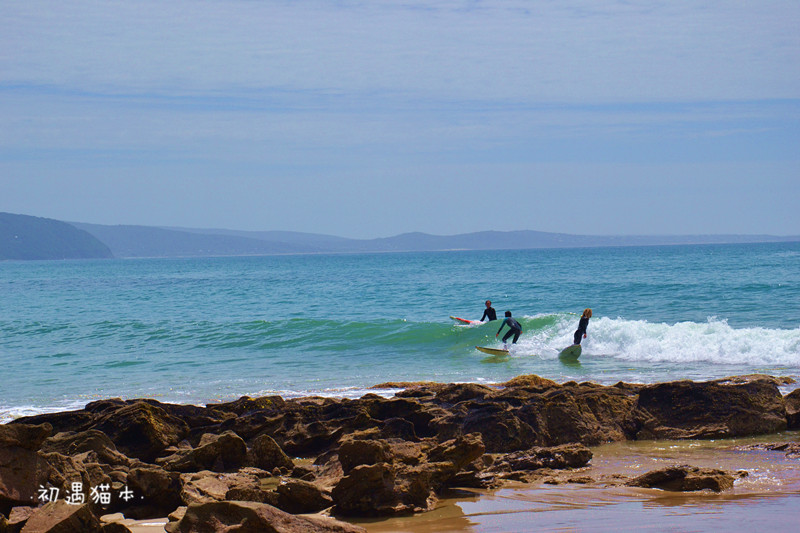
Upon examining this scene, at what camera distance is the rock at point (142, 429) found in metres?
8.75

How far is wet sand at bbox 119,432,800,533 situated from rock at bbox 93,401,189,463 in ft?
7.76

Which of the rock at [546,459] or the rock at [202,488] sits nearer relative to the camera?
the rock at [202,488]

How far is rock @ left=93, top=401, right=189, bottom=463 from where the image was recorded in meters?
8.75

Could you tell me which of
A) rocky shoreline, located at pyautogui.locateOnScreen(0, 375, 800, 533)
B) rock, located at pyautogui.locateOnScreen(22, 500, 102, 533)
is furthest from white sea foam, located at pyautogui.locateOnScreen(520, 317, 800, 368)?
rock, located at pyautogui.locateOnScreen(22, 500, 102, 533)

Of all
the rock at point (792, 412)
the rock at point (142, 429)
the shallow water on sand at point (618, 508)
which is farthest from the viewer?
the rock at point (792, 412)

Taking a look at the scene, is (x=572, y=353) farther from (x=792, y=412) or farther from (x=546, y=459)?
(x=546, y=459)

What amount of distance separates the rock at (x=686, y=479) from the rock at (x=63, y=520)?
434 cm

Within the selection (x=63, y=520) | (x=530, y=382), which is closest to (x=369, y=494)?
(x=63, y=520)

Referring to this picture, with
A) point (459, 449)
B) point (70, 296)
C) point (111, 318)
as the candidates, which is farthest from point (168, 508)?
point (70, 296)

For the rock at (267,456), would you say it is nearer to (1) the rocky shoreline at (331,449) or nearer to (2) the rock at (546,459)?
(1) the rocky shoreline at (331,449)

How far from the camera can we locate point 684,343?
67.4ft

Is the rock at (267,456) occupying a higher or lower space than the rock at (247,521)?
lower

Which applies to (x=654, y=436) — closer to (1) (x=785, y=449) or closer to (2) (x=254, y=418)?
(1) (x=785, y=449)

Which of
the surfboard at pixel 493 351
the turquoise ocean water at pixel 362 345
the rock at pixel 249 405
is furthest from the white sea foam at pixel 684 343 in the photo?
the rock at pixel 249 405
